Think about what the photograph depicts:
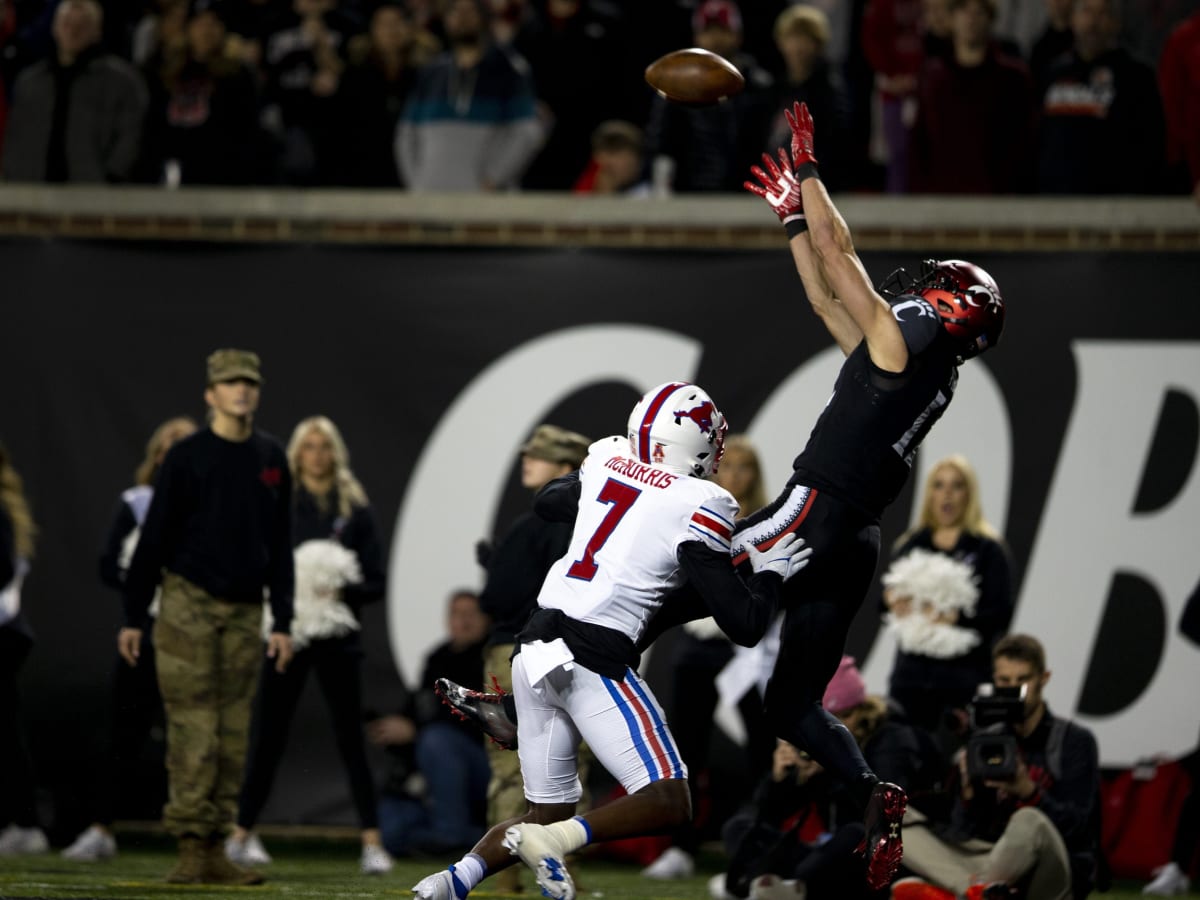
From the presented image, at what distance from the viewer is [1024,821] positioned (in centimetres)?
735

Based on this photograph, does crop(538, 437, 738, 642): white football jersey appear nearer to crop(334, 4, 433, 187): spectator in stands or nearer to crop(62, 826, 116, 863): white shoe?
crop(62, 826, 116, 863): white shoe

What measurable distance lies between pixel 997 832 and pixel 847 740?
1.74 metres

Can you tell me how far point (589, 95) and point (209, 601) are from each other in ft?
16.2

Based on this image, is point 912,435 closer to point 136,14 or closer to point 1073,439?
point 1073,439

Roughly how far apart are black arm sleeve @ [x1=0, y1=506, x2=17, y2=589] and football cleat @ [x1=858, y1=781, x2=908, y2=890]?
16.8 feet

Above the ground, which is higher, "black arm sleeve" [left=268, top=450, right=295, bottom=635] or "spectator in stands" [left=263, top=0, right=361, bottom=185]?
"spectator in stands" [left=263, top=0, right=361, bottom=185]

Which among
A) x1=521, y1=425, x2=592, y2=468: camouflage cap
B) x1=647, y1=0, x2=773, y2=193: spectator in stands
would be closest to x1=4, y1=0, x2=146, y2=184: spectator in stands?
x1=647, y1=0, x2=773, y2=193: spectator in stands

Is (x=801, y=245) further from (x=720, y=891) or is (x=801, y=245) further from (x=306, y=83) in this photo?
(x=306, y=83)

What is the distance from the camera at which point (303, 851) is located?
10.1 metres

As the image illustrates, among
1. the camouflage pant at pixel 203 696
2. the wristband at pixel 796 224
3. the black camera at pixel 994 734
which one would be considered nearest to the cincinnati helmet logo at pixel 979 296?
the wristband at pixel 796 224

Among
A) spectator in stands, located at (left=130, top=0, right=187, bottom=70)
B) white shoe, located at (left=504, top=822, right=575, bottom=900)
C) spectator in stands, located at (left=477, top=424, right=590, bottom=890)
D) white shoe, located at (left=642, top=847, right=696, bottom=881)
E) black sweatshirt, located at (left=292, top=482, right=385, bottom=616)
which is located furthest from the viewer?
spectator in stands, located at (left=130, top=0, right=187, bottom=70)

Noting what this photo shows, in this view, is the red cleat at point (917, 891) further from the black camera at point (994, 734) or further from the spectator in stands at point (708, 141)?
the spectator in stands at point (708, 141)

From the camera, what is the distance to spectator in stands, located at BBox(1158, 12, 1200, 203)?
1074 centimetres

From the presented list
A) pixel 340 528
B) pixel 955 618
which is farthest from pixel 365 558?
pixel 955 618
